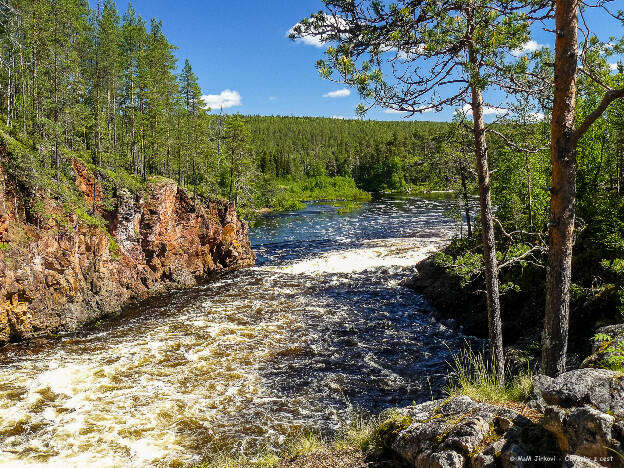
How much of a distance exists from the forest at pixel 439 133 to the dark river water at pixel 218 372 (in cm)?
443

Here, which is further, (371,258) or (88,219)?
(371,258)

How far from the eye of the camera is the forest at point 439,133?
695 cm

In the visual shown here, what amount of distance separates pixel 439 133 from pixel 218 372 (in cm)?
1088

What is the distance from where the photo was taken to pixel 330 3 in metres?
7.32

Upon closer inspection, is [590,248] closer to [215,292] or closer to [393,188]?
[215,292]

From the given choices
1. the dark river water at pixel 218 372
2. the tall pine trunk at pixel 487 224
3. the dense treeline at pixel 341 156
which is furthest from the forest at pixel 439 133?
the dense treeline at pixel 341 156

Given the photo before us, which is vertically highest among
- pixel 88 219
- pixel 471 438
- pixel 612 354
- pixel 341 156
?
pixel 341 156

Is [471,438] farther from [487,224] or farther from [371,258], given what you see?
[371,258]

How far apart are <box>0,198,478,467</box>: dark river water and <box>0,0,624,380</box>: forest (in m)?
4.43

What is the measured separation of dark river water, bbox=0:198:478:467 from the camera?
31.3ft

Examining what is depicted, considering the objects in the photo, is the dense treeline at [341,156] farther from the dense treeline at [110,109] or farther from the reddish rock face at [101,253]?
the reddish rock face at [101,253]

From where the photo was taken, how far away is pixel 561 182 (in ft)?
19.9

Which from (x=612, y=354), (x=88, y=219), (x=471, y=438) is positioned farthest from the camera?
(x=88, y=219)

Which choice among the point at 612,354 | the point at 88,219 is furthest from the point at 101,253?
the point at 612,354
